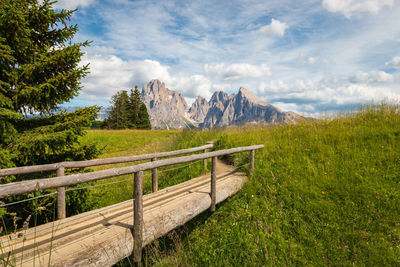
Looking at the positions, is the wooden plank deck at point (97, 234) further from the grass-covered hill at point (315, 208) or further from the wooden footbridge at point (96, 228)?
the grass-covered hill at point (315, 208)

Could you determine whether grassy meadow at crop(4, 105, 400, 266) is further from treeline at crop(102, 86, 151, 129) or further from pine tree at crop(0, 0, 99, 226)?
treeline at crop(102, 86, 151, 129)

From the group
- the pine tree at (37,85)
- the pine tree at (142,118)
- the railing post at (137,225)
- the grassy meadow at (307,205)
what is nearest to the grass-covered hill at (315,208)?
the grassy meadow at (307,205)

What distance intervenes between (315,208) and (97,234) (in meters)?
5.26

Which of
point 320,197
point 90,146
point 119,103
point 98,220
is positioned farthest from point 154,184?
point 119,103

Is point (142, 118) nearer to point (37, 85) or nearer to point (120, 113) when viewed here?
point (120, 113)

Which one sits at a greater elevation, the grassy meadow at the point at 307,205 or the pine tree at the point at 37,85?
the pine tree at the point at 37,85

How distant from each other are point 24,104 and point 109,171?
3223mm

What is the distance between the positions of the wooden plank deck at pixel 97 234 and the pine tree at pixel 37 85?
1520 millimetres

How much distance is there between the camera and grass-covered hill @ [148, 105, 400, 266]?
4473 mm

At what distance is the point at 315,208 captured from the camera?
18.8 ft

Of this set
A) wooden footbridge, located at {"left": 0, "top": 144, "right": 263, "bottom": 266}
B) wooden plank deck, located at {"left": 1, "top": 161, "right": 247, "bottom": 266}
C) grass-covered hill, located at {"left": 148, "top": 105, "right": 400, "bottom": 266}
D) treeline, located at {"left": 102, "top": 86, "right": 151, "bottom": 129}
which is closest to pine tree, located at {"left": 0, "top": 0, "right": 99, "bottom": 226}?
wooden footbridge, located at {"left": 0, "top": 144, "right": 263, "bottom": 266}

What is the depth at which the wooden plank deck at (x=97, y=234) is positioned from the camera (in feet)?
8.35

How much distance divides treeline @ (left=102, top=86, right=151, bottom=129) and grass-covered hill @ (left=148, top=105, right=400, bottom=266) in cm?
3918

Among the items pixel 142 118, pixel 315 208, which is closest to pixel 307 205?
pixel 315 208
